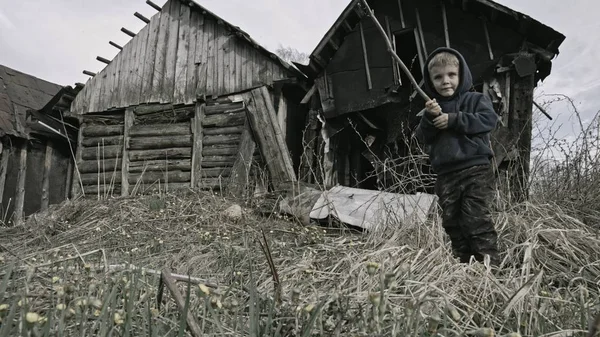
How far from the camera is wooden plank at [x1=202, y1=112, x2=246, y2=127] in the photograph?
9273mm

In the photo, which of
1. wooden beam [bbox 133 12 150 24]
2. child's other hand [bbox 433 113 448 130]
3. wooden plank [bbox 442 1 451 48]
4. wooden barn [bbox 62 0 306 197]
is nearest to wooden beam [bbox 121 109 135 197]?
wooden barn [bbox 62 0 306 197]

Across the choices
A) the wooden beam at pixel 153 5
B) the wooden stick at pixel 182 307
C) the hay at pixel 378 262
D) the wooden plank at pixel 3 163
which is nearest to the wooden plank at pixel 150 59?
the wooden beam at pixel 153 5

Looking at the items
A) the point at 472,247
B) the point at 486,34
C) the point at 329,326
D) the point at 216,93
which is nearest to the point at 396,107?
the point at 486,34

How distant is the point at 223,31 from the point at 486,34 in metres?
5.48

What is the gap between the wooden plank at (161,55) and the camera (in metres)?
9.95

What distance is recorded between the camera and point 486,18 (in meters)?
6.98

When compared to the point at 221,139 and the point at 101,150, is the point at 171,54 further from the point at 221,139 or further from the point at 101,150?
the point at 101,150

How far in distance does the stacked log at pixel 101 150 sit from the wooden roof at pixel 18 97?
85.8 inches

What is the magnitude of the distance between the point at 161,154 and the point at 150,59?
2.29 metres

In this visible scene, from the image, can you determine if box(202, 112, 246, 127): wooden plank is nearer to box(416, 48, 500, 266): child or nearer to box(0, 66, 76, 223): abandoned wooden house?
box(0, 66, 76, 223): abandoned wooden house

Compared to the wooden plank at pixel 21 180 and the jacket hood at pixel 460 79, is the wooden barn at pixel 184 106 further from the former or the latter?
the jacket hood at pixel 460 79

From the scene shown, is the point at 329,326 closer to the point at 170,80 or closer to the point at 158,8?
the point at 170,80

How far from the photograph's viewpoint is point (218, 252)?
11.7 ft

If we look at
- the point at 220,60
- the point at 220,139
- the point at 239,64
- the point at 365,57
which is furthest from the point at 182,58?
the point at 365,57
